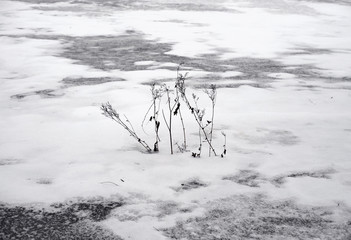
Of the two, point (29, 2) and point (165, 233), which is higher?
point (29, 2)

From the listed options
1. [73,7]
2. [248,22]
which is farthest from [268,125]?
[73,7]

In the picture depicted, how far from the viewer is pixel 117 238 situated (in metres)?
1.79

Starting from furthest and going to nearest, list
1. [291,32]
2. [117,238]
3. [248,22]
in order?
[248,22] < [291,32] < [117,238]

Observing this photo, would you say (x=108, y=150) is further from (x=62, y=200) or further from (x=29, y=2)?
(x=29, y=2)

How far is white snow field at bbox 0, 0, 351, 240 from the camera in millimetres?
1963

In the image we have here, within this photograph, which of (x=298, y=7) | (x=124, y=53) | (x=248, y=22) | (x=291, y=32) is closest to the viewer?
(x=124, y=53)

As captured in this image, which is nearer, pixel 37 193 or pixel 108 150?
pixel 37 193

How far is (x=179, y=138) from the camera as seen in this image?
301cm

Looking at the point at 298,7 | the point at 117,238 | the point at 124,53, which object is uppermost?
the point at 298,7

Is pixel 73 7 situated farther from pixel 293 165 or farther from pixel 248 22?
pixel 293 165

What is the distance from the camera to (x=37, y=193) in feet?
7.08

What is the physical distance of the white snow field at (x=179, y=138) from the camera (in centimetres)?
196

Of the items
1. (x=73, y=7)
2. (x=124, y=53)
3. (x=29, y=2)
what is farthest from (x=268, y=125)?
(x=29, y=2)

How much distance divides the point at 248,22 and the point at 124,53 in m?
4.06
